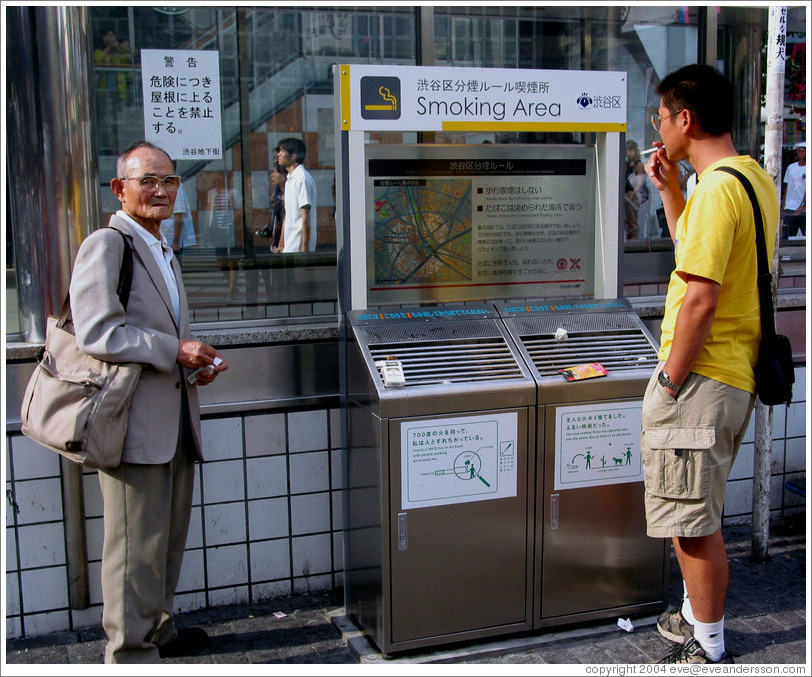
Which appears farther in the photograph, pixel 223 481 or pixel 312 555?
pixel 312 555

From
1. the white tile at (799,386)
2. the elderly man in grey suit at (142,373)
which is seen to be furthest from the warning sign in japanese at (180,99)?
the white tile at (799,386)

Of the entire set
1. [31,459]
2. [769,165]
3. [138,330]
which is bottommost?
[31,459]

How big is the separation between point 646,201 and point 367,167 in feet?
9.89

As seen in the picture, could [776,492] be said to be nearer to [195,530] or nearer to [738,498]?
[738,498]

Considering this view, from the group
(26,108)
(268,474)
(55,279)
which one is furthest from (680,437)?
(26,108)

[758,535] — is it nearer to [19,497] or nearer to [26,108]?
[19,497]

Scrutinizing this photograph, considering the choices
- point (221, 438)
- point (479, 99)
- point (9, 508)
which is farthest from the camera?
point (221, 438)

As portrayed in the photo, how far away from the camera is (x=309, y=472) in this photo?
147 inches

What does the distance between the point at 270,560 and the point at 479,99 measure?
221 cm

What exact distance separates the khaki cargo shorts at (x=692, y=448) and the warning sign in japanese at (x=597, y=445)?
378 millimetres

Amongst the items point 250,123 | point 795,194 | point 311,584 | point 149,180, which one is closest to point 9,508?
point 311,584

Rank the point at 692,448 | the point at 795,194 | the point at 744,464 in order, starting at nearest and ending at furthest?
the point at 692,448 < the point at 744,464 < the point at 795,194

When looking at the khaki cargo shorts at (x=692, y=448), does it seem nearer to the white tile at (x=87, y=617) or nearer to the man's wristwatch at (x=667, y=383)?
the man's wristwatch at (x=667, y=383)

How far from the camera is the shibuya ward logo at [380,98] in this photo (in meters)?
3.10
